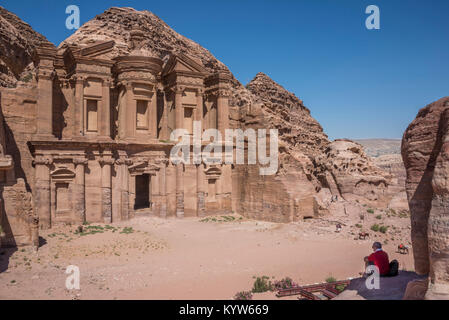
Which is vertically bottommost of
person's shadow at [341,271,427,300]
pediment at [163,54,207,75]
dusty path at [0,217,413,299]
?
dusty path at [0,217,413,299]

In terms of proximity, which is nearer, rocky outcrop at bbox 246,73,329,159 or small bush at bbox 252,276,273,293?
small bush at bbox 252,276,273,293

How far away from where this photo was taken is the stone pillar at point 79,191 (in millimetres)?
22969

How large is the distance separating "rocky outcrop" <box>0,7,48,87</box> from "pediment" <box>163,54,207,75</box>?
934cm

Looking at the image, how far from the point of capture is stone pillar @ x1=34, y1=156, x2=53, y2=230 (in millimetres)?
21734

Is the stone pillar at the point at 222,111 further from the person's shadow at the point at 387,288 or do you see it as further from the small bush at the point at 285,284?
the person's shadow at the point at 387,288

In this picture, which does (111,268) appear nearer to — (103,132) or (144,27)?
(103,132)

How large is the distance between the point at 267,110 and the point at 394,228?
12425mm

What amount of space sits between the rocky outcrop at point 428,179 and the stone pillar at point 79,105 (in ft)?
71.9

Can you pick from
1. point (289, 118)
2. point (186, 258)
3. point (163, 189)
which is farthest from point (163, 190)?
point (289, 118)

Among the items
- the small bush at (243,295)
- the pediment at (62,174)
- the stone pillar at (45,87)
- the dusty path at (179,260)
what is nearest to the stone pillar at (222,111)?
the dusty path at (179,260)

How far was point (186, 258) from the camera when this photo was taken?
15.8 meters

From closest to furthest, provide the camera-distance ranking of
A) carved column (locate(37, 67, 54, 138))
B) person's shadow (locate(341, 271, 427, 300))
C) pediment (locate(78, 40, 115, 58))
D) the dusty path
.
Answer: person's shadow (locate(341, 271, 427, 300)), the dusty path, carved column (locate(37, 67, 54, 138)), pediment (locate(78, 40, 115, 58))

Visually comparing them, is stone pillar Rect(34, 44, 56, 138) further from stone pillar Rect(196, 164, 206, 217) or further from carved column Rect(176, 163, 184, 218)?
stone pillar Rect(196, 164, 206, 217)

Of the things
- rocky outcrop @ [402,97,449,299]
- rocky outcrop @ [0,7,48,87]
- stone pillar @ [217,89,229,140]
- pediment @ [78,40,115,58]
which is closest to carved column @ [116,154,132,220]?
pediment @ [78,40,115,58]
